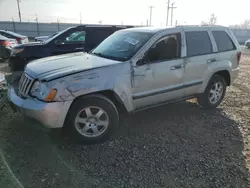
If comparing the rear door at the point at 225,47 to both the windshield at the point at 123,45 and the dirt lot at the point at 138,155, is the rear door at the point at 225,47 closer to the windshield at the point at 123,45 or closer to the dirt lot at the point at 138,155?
the dirt lot at the point at 138,155

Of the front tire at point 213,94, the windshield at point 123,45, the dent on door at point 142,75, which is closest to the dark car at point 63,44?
the windshield at point 123,45

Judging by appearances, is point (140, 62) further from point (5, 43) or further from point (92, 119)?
Answer: point (5, 43)

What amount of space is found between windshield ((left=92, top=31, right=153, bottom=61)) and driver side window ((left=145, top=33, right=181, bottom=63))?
0.69ft

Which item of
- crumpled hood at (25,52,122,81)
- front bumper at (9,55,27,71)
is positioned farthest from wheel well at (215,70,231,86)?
front bumper at (9,55,27,71)

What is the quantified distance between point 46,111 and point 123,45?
6.06 ft

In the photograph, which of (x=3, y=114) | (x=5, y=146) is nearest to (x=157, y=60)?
(x=5, y=146)

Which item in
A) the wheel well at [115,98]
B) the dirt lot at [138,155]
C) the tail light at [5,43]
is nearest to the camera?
the dirt lot at [138,155]

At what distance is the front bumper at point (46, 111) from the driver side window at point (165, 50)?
5.19 ft

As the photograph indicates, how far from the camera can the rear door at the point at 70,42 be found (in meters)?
7.09

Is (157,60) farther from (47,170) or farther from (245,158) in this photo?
(47,170)

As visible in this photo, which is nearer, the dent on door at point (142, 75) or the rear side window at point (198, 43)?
the dent on door at point (142, 75)

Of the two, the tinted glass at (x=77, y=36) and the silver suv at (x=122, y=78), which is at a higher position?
the tinted glass at (x=77, y=36)

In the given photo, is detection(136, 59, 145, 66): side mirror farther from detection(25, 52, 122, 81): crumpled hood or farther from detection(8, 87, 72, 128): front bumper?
detection(8, 87, 72, 128): front bumper

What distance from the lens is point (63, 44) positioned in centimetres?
723
